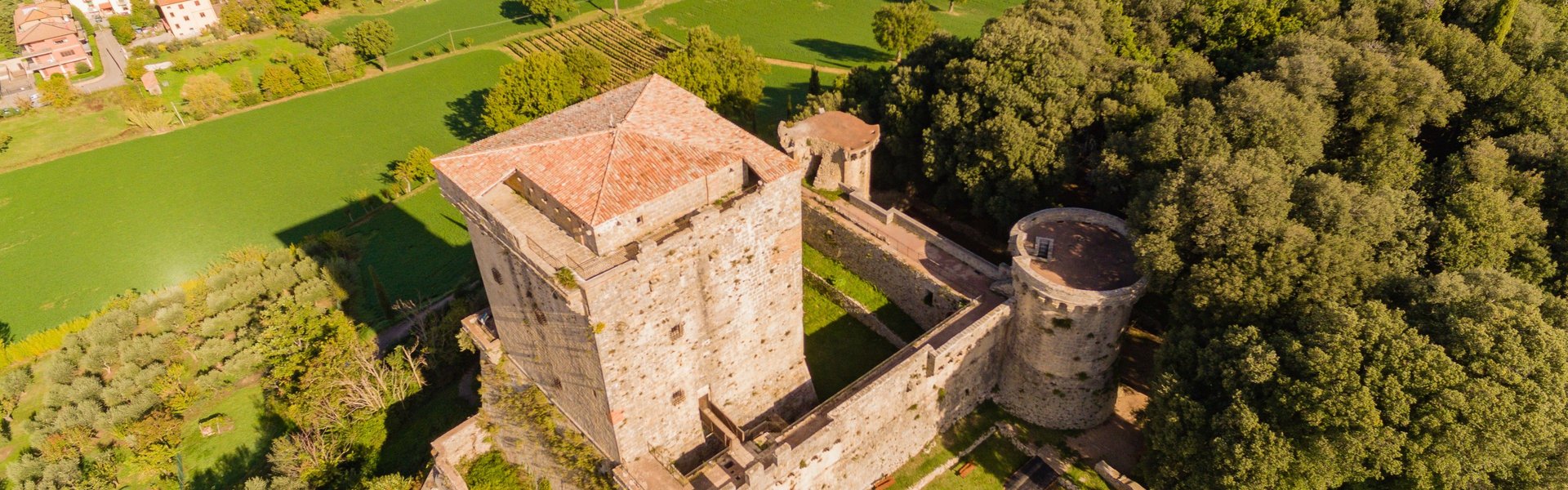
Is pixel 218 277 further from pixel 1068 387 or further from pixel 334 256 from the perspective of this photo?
pixel 1068 387

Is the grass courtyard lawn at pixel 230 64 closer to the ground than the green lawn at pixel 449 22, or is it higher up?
closer to the ground

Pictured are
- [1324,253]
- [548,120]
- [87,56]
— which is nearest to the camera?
[1324,253]

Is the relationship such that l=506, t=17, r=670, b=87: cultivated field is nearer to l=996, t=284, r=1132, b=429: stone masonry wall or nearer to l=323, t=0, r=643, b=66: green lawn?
l=323, t=0, r=643, b=66: green lawn

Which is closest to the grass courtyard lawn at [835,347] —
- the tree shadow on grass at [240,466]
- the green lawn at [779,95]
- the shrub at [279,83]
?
the green lawn at [779,95]

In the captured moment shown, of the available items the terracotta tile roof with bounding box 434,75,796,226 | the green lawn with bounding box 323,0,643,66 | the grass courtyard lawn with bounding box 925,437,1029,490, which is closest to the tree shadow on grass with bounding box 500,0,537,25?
the green lawn with bounding box 323,0,643,66

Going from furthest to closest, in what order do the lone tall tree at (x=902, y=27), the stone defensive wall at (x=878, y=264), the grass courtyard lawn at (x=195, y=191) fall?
the lone tall tree at (x=902, y=27)
the grass courtyard lawn at (x=195, y=191)
the stone defensive wall at (x=878, y=264)

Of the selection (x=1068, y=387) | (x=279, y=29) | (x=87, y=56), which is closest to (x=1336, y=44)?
(x=1068, y=387)

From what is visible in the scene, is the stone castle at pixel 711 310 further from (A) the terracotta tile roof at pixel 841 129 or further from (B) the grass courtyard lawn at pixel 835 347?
(A) the terracotta tile roof at pixel 841 129
